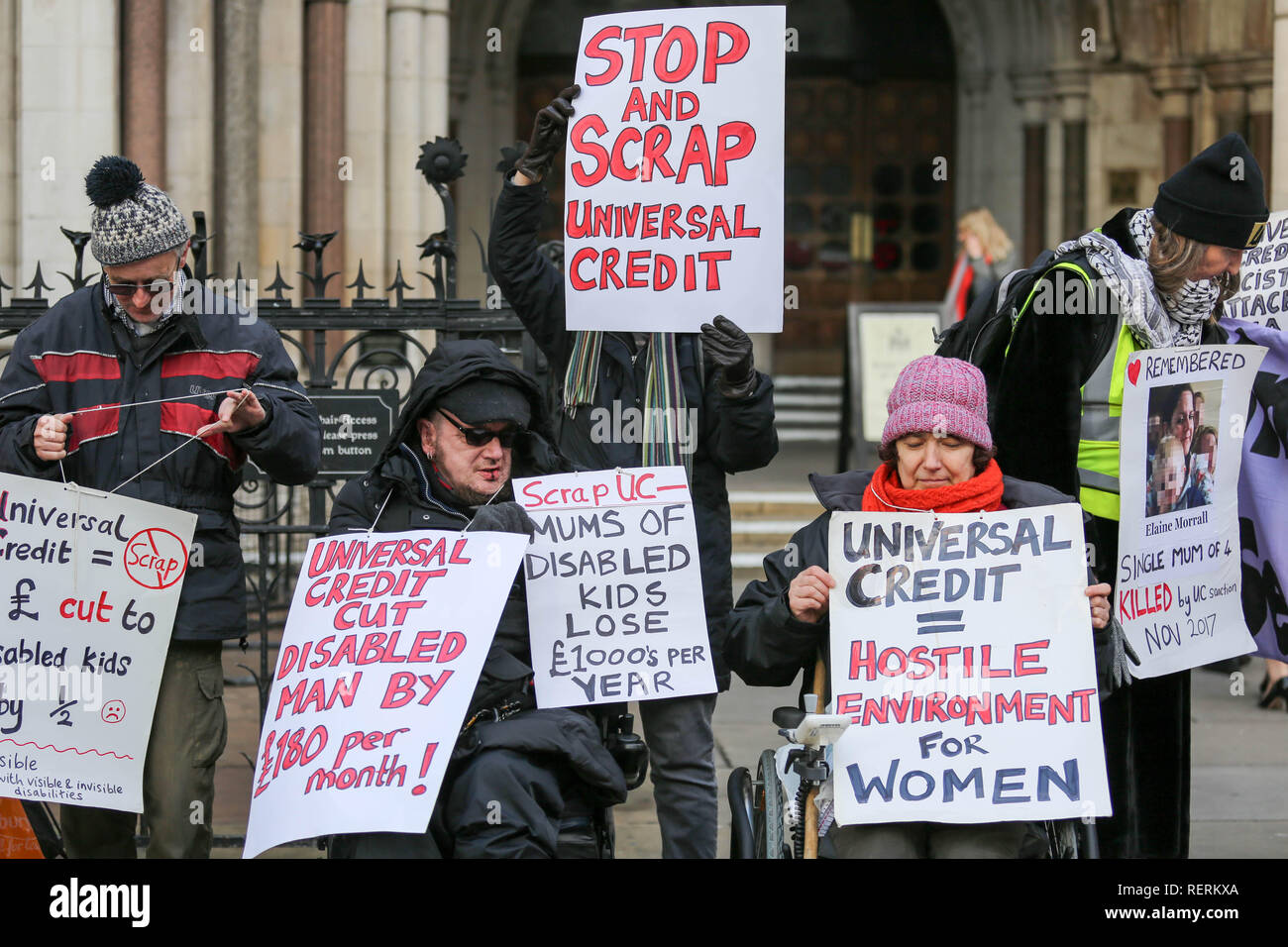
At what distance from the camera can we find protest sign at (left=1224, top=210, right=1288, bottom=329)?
521cm

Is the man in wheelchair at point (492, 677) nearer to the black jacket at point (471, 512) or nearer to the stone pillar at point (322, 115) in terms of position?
the black jacket at point (471, 512)

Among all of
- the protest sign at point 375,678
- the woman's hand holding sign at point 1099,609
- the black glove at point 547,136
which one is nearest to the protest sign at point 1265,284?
the woman's hand holding sign at point 1099,609

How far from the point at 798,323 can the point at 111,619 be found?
13644mm

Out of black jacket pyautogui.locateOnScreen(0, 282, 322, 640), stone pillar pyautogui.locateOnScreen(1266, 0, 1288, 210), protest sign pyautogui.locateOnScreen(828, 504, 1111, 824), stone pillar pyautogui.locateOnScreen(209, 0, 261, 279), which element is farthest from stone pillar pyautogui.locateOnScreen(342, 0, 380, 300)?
protest sign pyautogui.locateOnScreen(828, 504, 1111, 824)

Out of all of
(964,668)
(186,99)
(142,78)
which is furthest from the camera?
(186,99)

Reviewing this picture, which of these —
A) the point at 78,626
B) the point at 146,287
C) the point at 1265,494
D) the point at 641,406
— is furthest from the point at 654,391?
the point at 1265,494

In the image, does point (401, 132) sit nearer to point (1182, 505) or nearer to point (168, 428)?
point (168, 428)

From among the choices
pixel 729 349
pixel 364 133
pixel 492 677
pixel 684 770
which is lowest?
pixel 684 770

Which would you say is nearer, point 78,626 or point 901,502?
point 901,502

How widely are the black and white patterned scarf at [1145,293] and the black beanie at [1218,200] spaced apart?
0.33ft

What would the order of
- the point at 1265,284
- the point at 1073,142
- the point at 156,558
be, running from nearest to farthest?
1. the point at 156,558
2. the point at 1265,284
3. the point at 1073,142

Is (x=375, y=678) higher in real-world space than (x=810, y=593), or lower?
lower

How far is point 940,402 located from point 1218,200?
1043 mm

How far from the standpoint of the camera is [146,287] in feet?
13.2
